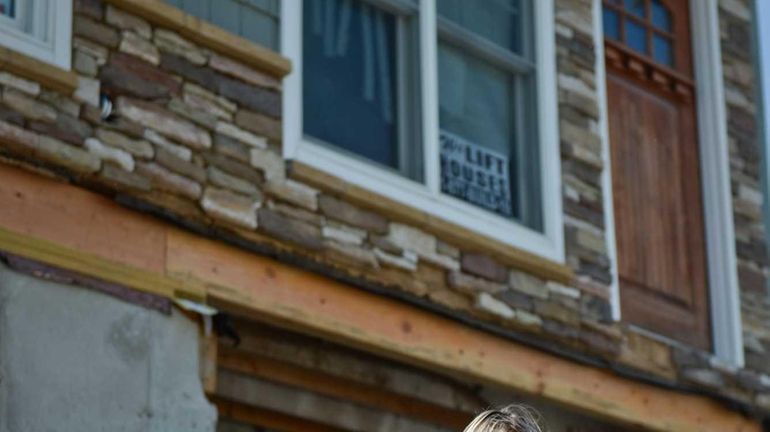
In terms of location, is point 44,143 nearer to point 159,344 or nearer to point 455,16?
point 159,344

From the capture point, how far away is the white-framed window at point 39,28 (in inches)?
361

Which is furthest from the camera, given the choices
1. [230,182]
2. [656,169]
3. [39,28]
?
[656,169]

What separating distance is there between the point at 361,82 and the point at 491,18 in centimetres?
120

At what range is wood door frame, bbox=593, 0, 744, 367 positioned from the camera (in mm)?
12625

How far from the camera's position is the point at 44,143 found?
29.6 feet

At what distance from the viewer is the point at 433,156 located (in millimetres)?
11039

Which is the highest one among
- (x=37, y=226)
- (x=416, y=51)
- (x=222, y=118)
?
(x=416, y=51)

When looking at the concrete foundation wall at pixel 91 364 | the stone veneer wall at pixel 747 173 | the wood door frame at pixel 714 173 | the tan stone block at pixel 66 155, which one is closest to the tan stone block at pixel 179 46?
the tan stone block at pixel 66 155

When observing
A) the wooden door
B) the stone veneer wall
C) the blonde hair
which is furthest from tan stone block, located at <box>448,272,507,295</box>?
the blonde hair

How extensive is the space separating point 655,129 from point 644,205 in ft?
1.75

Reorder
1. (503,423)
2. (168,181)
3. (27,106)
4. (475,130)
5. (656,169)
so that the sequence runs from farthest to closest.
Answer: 1. (656,169)
2. (475,130)
3. (168,181)
4. (27,106)
5. (503,423)

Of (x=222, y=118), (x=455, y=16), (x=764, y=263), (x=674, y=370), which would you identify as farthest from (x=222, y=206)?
(x=764, y=263)

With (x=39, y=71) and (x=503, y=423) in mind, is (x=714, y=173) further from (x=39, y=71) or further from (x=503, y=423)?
(x=503, y=423)

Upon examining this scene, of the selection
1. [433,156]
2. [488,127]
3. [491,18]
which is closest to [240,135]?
[433,156]
